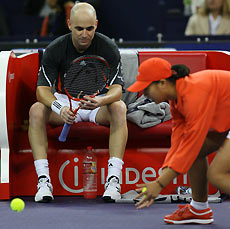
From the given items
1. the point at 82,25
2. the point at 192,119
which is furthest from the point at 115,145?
the point at 192,119

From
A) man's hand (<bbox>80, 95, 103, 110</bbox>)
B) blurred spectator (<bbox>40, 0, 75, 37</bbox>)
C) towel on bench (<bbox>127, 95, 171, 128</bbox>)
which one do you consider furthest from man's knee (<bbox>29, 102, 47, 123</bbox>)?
blurred spectator (<bbox>40, 0, 75, 37</bbox>)

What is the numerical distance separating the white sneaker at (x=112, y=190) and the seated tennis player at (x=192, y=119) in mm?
782

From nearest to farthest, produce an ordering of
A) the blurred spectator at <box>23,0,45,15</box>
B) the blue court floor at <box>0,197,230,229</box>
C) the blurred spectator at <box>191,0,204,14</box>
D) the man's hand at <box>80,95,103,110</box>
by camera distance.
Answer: the blue court floor at <box>0,197,230,229</box> → the man's hand at <box>80,95,103,110</box> → the blurred spectator at <box>191,0,204,14</box> → the blurred spectator at <box>23,0,45,15</box>

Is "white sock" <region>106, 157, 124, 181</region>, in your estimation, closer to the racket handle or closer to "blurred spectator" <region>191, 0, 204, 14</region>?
the racket handle

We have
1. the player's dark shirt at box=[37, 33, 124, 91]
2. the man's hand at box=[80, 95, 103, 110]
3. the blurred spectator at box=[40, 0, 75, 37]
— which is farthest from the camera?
the blurred spectator at box=[40, 0, 75, 37]

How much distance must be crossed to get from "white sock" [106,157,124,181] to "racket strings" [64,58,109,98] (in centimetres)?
49

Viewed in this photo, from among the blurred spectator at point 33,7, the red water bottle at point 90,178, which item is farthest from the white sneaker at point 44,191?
the blurred spectator at point 33,7

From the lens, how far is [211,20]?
7609 mm

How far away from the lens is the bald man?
438cm

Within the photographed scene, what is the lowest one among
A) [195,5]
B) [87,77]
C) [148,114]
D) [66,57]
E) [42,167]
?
[42,167]

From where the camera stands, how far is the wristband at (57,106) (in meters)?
4.39

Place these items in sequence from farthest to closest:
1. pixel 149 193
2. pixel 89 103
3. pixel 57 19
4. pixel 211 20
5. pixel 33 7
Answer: pixel 33 7 < pixel 57 19 < pixel 211 20 < pixel 89 103 < pixel 149 193

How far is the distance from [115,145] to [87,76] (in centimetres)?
52

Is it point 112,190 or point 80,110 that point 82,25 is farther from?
point 112,190
